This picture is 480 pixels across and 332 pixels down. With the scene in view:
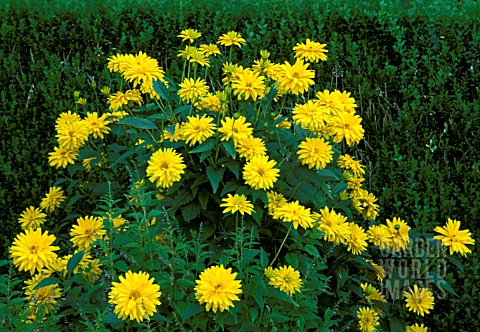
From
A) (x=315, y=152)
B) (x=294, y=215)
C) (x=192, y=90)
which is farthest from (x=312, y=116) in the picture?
(x=192, y=90)

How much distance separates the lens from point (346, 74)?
4.96m

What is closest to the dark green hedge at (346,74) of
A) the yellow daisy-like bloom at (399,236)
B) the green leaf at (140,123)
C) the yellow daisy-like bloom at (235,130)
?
the yellow daisy-like bloom at (399,236)

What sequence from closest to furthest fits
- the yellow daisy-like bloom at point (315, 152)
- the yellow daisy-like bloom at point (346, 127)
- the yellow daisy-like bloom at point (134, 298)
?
the yellow daisy-like bloom at point (134, 298)
the yellow daisy-like bloom at point (315, 152)
the yellow daisy-like bloom at point (346, 127)

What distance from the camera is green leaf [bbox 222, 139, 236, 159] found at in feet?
10.3

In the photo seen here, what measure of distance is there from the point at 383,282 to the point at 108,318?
5.92 ft

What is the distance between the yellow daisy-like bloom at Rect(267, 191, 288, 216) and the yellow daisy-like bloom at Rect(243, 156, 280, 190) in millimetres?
130

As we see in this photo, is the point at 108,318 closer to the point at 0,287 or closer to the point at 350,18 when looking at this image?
the point at 0,287

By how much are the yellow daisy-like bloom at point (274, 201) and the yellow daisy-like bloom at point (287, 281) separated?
0.31 metres

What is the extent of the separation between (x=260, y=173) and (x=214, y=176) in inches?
7.9

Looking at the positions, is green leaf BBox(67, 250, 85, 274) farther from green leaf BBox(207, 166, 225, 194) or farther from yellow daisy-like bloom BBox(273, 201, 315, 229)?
yellow daisy-like bloom BBox(273, 201, 315, 229)

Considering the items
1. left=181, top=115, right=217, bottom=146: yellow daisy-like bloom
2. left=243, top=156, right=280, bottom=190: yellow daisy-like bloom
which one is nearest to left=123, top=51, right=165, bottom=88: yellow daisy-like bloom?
left=181, top=115, right=217, bottom=146: yellow daisy-like bloom

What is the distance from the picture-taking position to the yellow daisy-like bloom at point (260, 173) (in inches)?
122

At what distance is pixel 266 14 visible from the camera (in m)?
5.21

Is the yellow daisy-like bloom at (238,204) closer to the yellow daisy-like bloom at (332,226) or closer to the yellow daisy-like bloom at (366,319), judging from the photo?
the yellow daisy-like bloom at (332,226)
